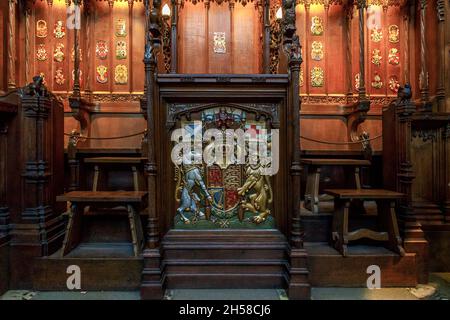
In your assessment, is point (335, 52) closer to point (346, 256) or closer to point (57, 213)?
point (346, 256)

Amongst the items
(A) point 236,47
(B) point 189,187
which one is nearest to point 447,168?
(B) point 189,187

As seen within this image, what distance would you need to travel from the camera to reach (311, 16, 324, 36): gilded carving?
5.16m

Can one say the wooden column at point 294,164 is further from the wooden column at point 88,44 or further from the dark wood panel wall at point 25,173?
the wooden column at point 88,44

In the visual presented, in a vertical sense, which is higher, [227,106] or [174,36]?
[174,36]

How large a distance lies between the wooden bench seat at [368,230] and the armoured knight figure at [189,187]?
1.27 metres

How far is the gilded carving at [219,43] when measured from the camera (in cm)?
517

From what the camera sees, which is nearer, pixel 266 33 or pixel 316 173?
pixel 316 173

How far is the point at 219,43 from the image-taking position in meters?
5.17

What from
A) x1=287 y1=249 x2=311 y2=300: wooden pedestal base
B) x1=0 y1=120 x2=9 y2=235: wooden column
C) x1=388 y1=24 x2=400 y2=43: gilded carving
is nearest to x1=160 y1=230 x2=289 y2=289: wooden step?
x1=287 y1=249 x2=311 y2=300: wooden pedestal base

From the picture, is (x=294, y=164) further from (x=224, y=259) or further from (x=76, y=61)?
(x=76, y=61)

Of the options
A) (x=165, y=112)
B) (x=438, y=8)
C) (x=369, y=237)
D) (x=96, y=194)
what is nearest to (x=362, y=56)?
(x=438, y=8)

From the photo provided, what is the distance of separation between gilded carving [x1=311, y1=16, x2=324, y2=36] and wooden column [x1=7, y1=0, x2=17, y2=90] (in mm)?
4768

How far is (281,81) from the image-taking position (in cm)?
265

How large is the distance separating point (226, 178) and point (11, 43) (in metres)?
4.22
